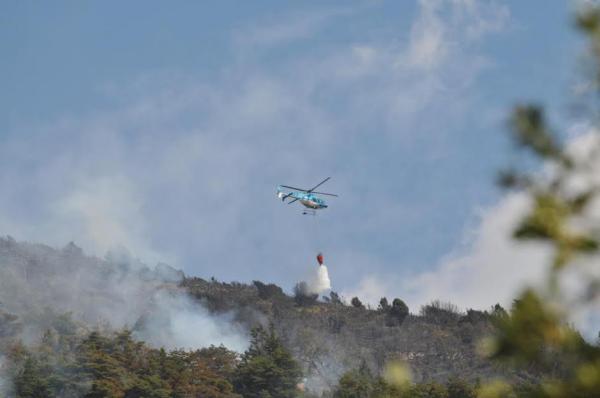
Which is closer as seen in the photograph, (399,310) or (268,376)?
(268,376)

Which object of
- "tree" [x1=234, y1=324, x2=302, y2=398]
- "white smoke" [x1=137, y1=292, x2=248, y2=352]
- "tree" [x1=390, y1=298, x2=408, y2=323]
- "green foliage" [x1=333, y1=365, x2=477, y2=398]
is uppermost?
"tree" [x1=390, y1=298, x2=408, y2=323]

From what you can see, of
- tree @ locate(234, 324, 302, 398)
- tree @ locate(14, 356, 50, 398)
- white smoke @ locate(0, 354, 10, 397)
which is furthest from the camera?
tree @ locate(234, 324, 302, 398)

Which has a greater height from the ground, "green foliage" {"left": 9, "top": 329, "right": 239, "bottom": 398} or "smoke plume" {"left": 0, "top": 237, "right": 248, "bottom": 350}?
"smoke plume" {"left": 0, "top": 237, "right": 248, "bottom": 350}

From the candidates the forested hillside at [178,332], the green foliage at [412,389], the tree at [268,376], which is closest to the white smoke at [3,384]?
the forested hillside at [178,332]

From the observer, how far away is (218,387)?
78625mm

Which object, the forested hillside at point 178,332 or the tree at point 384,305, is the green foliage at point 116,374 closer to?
the forested hillside at point 178,332

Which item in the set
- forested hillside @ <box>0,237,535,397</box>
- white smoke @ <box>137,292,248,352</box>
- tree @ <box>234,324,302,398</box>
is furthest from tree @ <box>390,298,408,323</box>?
tree @ <box>234,324,302,398</box>

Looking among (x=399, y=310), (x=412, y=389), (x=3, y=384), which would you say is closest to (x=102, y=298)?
(x=399, y=310)

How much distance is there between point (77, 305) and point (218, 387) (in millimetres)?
71748

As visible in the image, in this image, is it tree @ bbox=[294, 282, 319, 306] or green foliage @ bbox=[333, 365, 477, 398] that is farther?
tree @ bbox=[294, 282, 319, 306]

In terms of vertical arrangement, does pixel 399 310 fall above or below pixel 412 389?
above

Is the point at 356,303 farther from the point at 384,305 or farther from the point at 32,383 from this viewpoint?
the point at 32,383

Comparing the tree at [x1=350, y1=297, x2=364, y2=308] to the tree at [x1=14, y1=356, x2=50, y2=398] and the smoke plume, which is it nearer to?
the smoke plume

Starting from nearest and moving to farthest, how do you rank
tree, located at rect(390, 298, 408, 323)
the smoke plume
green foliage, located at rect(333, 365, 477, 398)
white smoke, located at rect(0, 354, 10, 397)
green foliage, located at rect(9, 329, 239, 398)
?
1. green foliage, located at rect(333, 365, 477, 398)
2. green foliage, located at rect(9, 329, 239, 398)
3. white smoke, located at rect(0, 354, 10, 397)
4. the smoke plume
5. tree, located at rect(390, 298, 408, 323)
